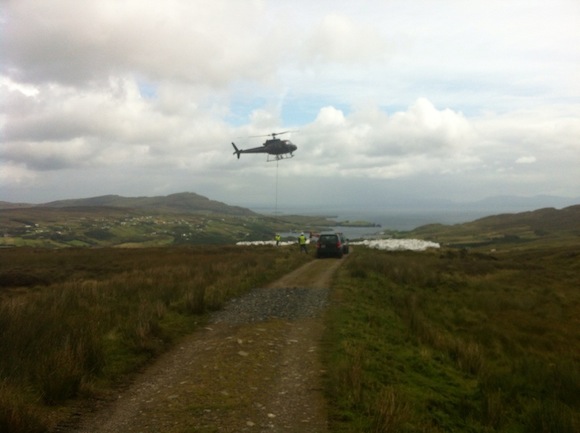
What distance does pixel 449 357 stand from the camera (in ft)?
38.5

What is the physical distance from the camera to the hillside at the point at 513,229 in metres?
88.9

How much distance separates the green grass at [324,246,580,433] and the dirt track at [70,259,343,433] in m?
0.51

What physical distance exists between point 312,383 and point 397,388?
1.65m

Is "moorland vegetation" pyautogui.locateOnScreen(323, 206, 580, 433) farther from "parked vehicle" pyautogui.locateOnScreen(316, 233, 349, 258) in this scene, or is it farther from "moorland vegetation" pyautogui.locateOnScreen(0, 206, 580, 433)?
"parked vehicle" pyautogui.locateOnScreen(316, 233, 349, 258)

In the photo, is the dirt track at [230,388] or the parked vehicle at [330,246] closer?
the dirt track at [230,388]

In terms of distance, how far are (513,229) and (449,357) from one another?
108904 millimetres

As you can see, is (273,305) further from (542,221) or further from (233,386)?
(542,221)

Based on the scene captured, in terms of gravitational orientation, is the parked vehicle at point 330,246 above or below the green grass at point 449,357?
above

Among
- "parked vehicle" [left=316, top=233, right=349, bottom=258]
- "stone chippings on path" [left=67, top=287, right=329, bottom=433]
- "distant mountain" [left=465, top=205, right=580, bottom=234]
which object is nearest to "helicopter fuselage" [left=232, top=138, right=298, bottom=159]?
"parked vehicle" [left=316, top=233, right=349, bottom=258]

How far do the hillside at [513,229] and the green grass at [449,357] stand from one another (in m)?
65.7

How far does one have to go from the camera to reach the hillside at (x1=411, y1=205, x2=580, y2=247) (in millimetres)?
88875

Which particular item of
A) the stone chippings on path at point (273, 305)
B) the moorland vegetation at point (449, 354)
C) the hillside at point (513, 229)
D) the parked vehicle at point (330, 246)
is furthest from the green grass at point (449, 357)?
the hillside at point (513, 229)

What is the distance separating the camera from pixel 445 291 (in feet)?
79.0

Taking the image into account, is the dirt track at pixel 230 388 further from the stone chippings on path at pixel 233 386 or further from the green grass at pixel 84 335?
the green grass at pixel 84 335
